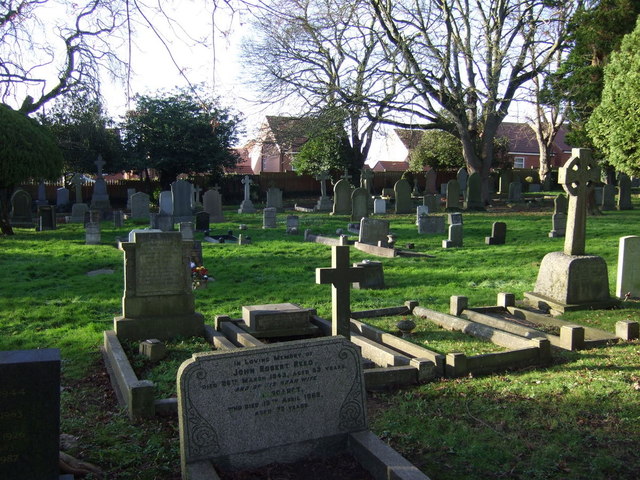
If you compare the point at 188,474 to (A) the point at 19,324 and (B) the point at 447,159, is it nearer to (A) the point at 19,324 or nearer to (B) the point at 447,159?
(A) the point at 19,324

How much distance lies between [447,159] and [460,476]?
41.3m

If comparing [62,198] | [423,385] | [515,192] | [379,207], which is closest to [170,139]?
[62,198]

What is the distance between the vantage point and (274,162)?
207ft

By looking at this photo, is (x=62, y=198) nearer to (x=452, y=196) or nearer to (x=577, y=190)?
(x=452, y=196)

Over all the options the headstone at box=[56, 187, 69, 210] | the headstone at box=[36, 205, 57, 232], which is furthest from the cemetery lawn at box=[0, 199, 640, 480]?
the headstone at box=[56, 187, 69, 210]

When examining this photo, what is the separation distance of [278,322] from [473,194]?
21.8 m

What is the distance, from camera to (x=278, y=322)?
328 inches

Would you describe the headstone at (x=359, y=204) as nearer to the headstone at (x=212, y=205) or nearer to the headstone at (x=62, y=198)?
the headstone at (x=212, y=205)

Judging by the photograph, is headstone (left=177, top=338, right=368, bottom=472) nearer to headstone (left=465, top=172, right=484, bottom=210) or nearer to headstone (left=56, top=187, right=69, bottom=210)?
headstone (left=465, top=172, right=484, bottom=210)

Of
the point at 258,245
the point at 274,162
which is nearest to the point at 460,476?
the point at 258,245

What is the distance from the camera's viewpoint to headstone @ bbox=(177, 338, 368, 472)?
13.6 ft

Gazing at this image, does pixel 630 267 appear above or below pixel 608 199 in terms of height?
below

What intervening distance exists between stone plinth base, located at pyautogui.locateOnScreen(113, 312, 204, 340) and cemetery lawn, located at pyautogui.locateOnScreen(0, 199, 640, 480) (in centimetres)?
53

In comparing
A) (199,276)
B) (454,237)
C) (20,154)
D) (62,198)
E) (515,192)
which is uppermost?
(20,154)
